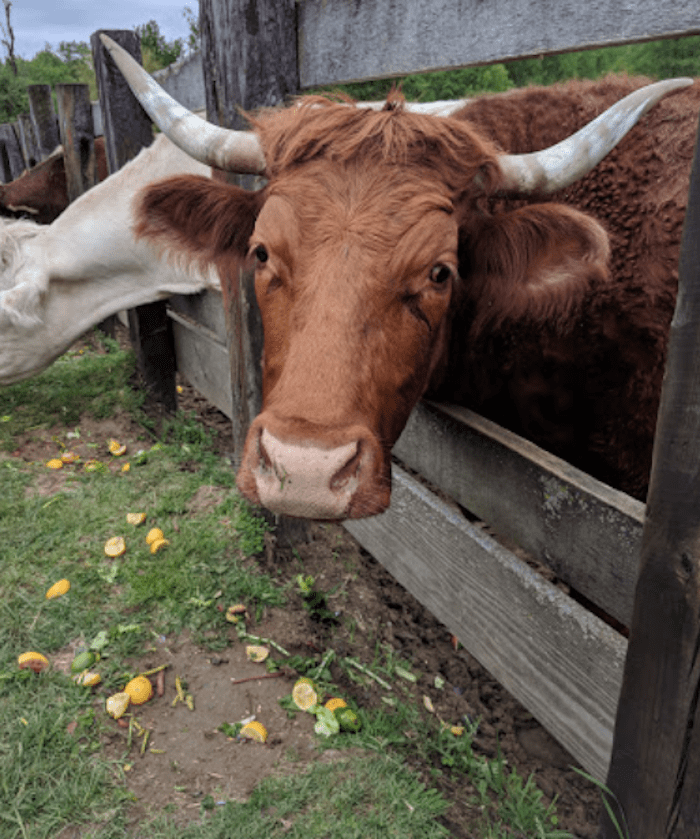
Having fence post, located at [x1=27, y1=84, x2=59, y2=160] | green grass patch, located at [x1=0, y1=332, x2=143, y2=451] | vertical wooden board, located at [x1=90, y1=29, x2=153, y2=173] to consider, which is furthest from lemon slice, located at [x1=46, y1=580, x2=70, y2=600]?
fence post, located at [x1=27, y1=84, x2=59, y2=160]

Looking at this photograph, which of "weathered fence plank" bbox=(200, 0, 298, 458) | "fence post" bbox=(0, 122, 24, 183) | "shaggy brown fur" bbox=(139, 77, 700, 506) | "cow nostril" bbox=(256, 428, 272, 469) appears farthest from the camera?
"fence post" bbox=(0, 122, 24, 183)

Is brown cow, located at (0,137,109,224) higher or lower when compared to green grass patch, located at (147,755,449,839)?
higher

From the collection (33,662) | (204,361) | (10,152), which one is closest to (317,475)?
(33,662)

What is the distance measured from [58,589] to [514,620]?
199 cm

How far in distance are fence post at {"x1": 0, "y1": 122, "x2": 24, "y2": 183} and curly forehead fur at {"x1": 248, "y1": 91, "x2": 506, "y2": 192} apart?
45.9 ft

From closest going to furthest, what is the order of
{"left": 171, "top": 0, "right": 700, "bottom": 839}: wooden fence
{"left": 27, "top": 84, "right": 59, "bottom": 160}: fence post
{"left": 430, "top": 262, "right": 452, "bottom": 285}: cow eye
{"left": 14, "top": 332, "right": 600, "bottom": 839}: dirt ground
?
{"left": 171, "top": 0, "right": 700, "bottom": 839}: wooden fence → {"left": 430, "top": 262, "right": 452, "bottom": 285}: cow eye → {"left": 14, "top": 332, "right": 600, "bottom": 839}: dirt ground → {"left": 27, "top": 84, "right": 59, "bottom": 160}: fence post

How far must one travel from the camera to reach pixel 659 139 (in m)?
2.48

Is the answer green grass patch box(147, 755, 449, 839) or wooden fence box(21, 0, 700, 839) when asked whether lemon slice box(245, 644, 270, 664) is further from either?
wooden fence box(21, 0, 700, 839)

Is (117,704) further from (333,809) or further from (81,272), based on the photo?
(81,272)

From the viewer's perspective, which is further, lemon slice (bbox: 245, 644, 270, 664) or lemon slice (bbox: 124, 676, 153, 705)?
lemon slice (bbox: 245, 644, 270, 664)

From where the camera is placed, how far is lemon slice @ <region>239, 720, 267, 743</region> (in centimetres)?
225

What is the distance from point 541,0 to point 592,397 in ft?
5.05

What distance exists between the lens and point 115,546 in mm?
3217

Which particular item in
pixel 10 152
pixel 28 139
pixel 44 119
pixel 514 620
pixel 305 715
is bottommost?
pixel 305 715
